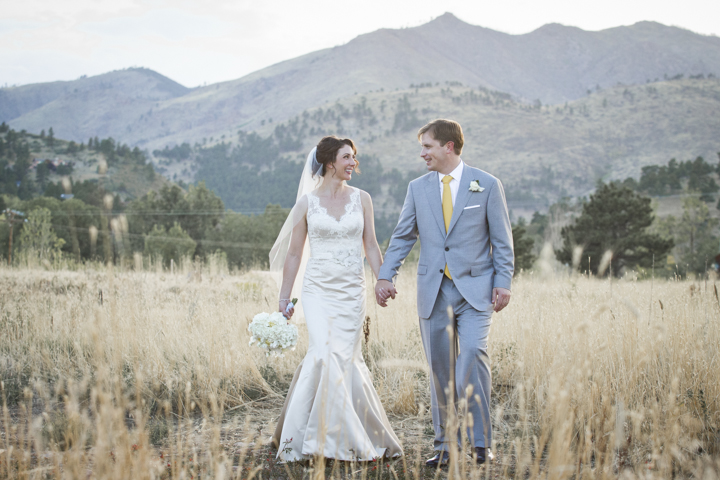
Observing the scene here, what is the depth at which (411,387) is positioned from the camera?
484cm

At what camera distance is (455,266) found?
12.0ft

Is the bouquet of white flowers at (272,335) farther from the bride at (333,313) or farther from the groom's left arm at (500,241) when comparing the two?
the groom's left arm at (500,241)

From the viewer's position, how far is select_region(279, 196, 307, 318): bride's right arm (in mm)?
4074

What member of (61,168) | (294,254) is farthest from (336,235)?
(61,168)

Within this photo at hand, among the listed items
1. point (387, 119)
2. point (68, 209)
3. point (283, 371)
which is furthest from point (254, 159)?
point (283, 371)

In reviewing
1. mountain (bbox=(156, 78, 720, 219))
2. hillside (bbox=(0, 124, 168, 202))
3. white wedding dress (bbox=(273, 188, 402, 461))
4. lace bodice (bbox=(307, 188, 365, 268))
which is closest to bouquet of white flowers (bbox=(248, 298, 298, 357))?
white wedding dress (bbox=(273, 188, 402, 461))

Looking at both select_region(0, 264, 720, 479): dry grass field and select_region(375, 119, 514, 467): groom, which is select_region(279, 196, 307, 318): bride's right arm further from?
select_region(0, 264, 720, 479): dry grass field

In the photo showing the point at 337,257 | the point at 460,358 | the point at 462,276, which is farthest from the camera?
the point at 337,257

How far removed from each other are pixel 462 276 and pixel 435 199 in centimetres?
58

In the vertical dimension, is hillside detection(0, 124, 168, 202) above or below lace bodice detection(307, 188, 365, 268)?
above

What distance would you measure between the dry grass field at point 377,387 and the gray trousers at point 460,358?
0.18 meters

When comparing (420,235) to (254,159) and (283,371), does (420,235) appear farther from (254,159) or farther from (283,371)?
(254,159)

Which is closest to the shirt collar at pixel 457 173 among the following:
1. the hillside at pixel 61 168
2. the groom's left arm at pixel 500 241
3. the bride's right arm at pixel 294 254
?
the groom's left arm at pixel 500 241

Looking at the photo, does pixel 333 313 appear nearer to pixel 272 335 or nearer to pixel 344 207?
pixel 272 335
